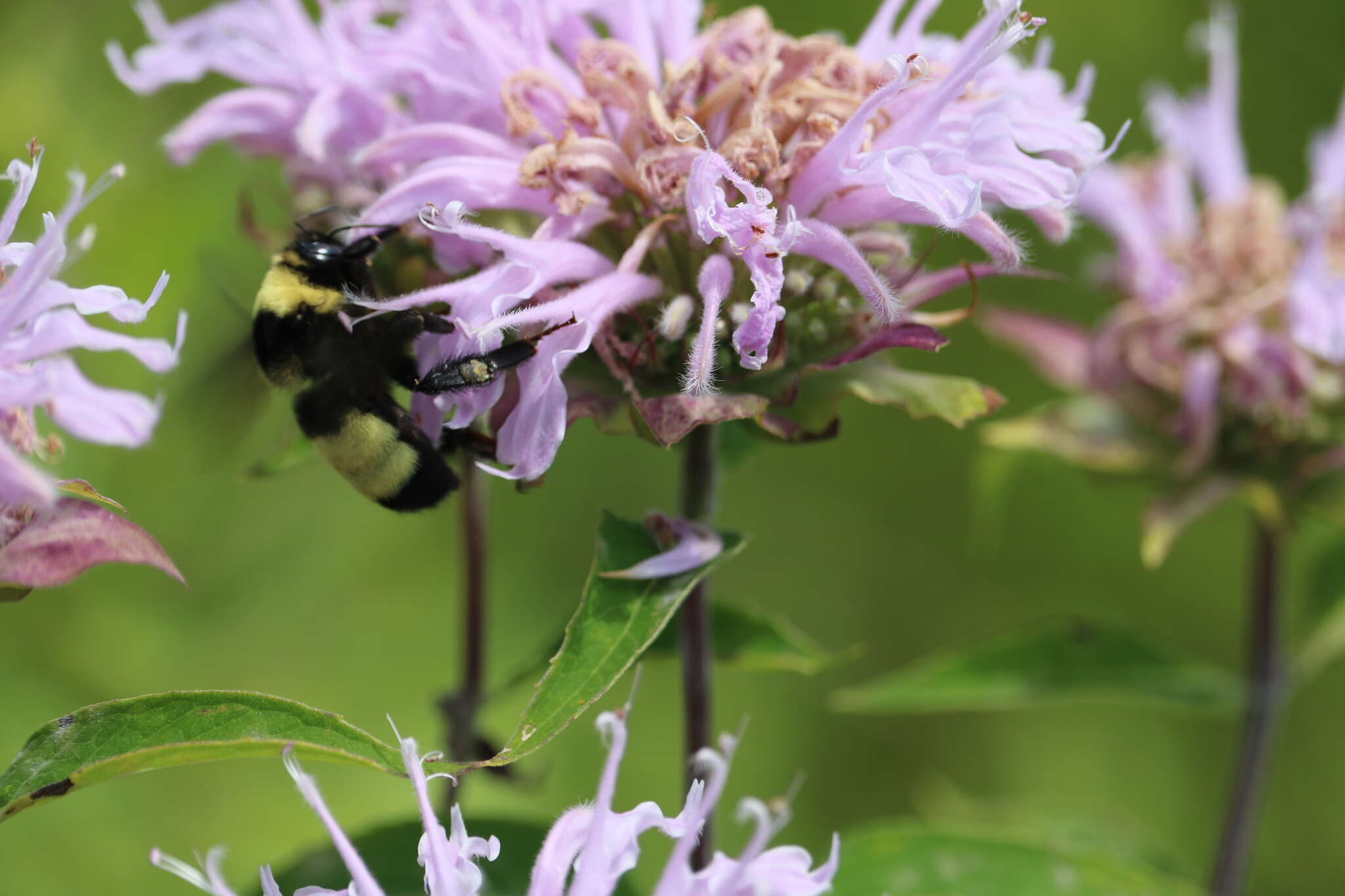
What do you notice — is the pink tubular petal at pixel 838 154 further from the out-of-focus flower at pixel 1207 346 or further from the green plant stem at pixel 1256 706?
the green plant stem at pixel 1256 706

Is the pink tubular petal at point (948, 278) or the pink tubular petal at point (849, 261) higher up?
the pink tubular petal at point (849, 261)

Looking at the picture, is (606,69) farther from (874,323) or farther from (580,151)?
(874,323)

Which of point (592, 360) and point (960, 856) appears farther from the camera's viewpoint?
point (960, 856)

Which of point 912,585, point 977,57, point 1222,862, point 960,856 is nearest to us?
point 977,57

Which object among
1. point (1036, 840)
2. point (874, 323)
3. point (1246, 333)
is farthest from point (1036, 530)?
point (874, 323)

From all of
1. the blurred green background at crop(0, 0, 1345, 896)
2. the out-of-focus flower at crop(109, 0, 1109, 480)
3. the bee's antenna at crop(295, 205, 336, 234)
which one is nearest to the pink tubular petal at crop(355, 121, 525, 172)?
the out-of-focus flower at crop(109, 0, 1109, 480)

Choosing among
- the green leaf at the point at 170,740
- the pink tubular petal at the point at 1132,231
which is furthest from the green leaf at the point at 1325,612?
the green leaf at the point at 170,740

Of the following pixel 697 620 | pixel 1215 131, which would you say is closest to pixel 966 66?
pixel 697 620
